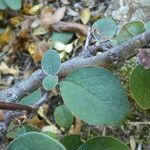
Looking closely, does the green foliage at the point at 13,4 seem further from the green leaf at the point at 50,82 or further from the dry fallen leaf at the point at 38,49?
the green leaf at the point at 50,82

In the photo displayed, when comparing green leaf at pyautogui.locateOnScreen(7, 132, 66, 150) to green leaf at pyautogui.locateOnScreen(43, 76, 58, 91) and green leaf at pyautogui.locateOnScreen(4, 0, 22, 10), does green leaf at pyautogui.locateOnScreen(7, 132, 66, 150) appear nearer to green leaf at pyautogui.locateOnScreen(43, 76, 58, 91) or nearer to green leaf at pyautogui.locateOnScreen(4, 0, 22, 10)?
green leaf at pyautogui.locateOnScreen(43, 76, 58, 91)

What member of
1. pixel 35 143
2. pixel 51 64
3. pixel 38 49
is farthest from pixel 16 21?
pixel 35 143

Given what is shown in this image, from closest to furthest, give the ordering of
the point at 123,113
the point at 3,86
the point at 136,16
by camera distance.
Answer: the point at 123,113
the point at 136,16
the point at 3,86

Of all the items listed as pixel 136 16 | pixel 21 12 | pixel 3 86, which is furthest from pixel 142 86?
pixel 21 12

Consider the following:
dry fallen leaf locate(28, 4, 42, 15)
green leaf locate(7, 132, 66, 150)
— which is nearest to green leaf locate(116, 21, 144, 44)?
green leaf locate(7, 132, 66, 150)

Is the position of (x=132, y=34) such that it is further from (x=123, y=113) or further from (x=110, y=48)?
(x=123, y=113)

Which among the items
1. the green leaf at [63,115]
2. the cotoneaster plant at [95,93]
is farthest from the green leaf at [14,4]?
the cotoneaster plant at [95,93]
